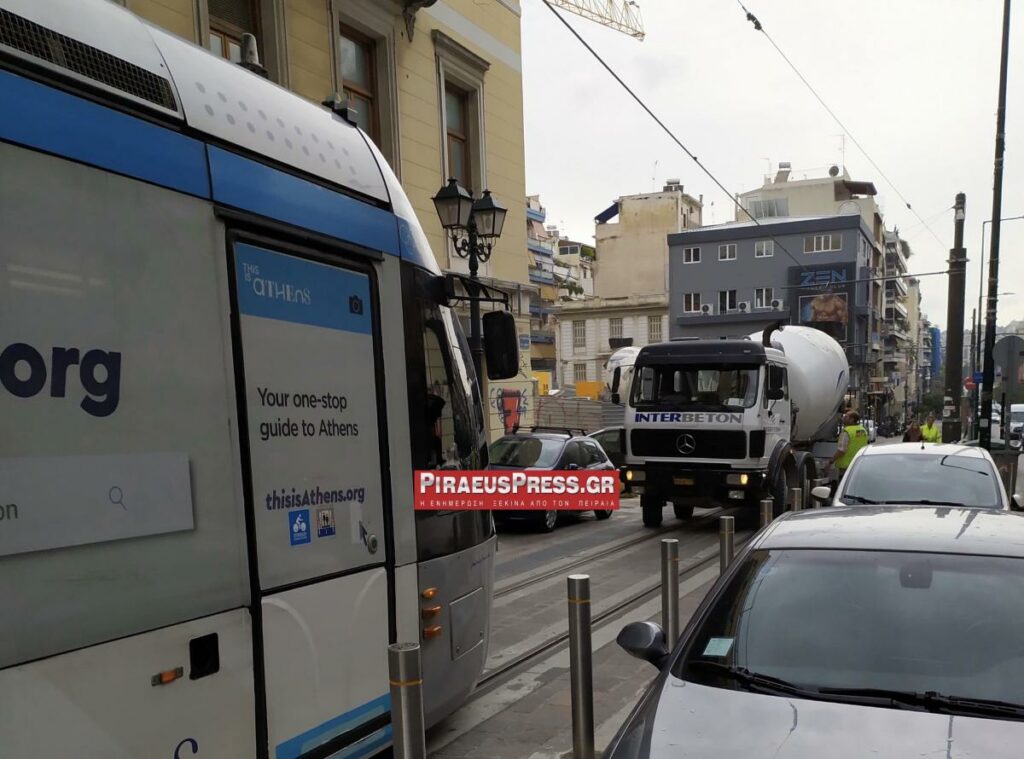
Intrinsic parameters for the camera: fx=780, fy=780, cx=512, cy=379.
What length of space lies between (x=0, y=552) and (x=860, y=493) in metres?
7.33

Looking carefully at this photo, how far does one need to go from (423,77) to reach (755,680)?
14107 mm

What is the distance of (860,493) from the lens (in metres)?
7.62

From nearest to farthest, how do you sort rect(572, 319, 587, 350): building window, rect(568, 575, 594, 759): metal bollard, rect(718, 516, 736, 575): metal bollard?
1. rect(568, 575, 594, 759): metal bollard
2. rect(718, 516, 736, 575): metal bollard
3. rect(572, 319, 587, 350): building window

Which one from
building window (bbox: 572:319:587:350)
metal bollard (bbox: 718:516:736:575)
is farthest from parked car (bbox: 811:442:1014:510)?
building window (bbox: 572:319:587:350)

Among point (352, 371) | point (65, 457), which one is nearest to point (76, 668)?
point (65, 457)

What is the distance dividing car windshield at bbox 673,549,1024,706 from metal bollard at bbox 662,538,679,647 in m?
2.44

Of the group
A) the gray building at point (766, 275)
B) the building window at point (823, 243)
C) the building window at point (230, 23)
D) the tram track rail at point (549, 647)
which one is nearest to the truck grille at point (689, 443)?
the tram track rail at point (549, 647)

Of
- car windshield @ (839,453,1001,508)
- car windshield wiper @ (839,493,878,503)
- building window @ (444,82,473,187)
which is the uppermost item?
building window @ (444,82,473,187)

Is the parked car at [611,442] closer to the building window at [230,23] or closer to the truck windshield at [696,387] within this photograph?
the truck windshield at [696,387]

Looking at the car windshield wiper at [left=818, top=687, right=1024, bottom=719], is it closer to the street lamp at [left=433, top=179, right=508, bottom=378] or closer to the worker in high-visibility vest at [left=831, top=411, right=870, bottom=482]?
the street lamp at [left=433, top=179, right=508, bottom=378]

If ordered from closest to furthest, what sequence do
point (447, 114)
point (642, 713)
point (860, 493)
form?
point (642, 713)
point (860, 493)
point (447, 114)

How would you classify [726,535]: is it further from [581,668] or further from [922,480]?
[581,668]

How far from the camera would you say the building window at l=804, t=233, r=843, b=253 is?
53.8 m

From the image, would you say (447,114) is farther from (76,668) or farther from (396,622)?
(76,668)
